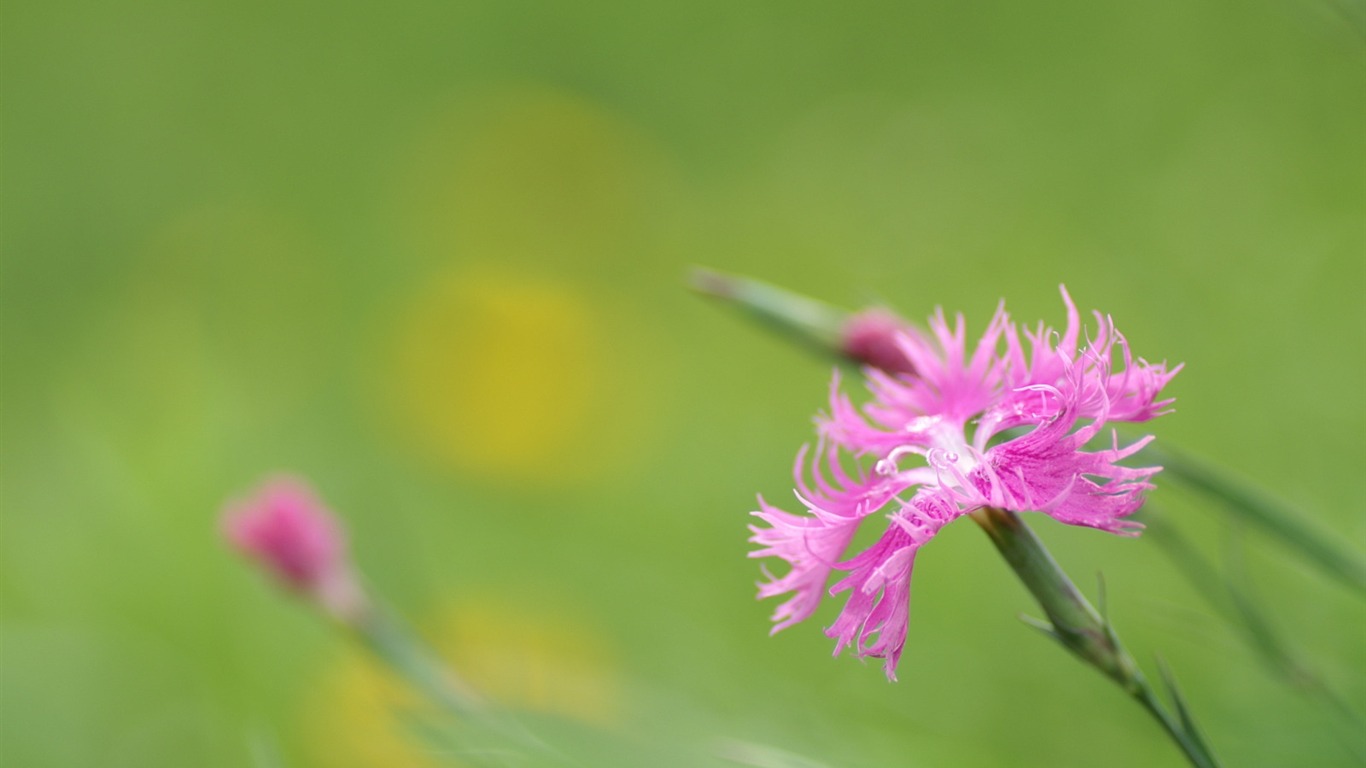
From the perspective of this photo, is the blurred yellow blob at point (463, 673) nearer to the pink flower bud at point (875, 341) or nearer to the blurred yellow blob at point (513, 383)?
the pink flower bud at point (875, 341)

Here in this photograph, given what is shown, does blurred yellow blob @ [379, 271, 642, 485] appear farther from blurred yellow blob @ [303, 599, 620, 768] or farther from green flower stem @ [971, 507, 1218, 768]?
green flower stem @ [971, 507, 1218, 768]

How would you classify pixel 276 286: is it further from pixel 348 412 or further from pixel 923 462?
pixel 923 462

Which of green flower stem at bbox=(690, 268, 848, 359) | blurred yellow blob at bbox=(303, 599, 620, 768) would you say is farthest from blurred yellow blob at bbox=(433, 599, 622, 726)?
green flower stem at bbox=(690, 268, 848, 359)

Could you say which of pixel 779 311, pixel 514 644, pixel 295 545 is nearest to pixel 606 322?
pixel 514 644

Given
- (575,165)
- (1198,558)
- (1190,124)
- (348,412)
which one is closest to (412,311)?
(348,412)

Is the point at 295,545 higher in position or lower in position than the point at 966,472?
higher

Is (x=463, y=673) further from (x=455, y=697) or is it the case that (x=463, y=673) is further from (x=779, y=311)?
(x=779, y=311)
